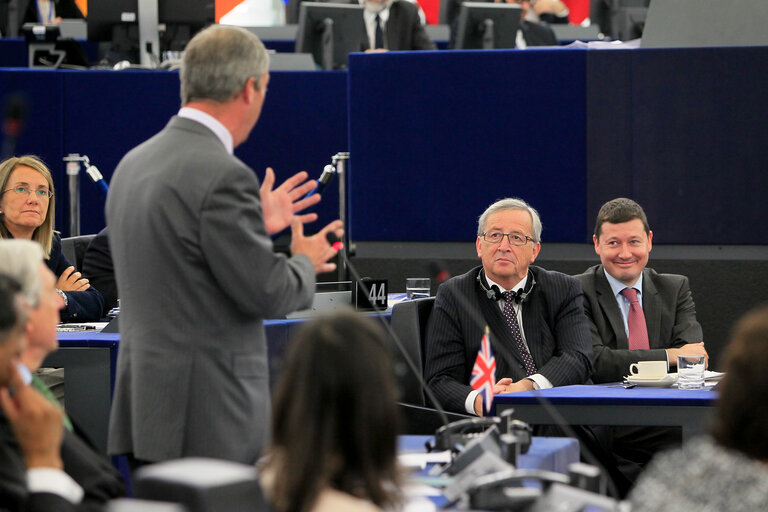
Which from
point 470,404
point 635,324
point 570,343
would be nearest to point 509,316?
point 570,343

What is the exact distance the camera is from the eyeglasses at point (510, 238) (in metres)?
4.37

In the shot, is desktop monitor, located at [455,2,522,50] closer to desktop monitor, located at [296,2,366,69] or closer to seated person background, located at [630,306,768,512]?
desktop monitor, located at [296,2,366,69]

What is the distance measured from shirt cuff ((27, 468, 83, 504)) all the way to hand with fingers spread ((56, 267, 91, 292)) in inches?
114

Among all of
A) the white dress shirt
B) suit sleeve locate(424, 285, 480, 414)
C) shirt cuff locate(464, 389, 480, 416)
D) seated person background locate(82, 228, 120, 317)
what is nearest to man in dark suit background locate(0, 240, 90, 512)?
the white dress shirt

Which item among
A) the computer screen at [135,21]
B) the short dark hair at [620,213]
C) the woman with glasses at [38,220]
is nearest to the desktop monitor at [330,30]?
the computer screen at [135,21]

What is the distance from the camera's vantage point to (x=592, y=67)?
21.2ft

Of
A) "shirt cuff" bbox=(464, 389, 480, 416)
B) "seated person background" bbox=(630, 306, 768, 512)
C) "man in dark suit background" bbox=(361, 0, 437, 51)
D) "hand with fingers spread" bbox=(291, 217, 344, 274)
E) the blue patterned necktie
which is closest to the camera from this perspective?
"seated person background" bbox=(630, 306, 768, 512)

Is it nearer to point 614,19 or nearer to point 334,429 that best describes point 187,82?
point 334,429

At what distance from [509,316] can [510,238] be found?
286mm

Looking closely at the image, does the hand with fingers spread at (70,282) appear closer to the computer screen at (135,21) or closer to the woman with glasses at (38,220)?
the woman with glasses at (38,220)

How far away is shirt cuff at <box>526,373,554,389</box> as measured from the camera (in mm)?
4145

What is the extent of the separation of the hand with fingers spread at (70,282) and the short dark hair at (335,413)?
3.40 m

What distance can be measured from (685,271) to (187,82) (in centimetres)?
413

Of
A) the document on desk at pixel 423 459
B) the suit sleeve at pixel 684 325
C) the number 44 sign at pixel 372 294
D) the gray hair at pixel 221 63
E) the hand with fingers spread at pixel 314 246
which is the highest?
the gray hair at pixel 221 63
